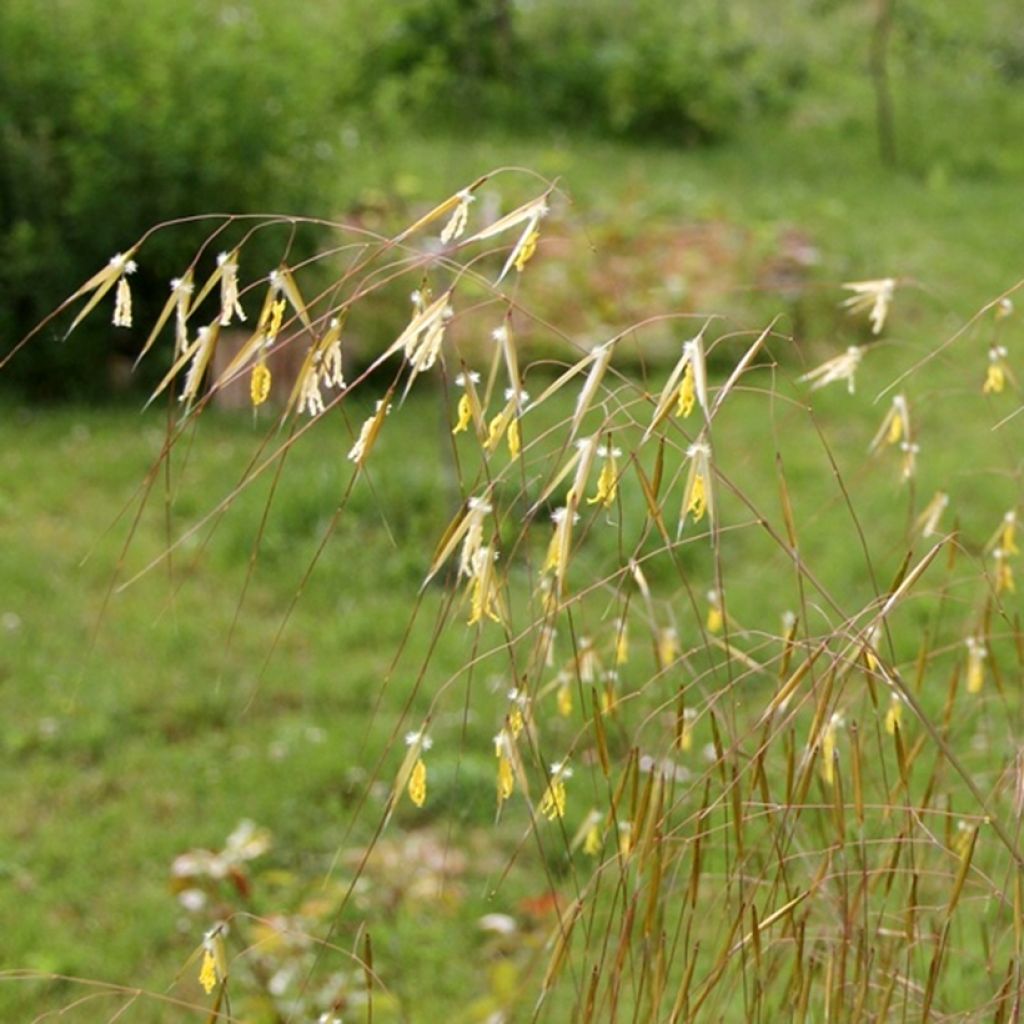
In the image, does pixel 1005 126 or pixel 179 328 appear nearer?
pixel 179 328

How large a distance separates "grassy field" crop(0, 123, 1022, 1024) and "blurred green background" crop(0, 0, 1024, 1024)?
0.05 ft

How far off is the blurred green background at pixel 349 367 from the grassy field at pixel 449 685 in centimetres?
2

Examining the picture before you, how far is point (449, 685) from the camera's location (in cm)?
133

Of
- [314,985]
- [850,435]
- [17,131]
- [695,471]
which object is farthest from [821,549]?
[695,471]

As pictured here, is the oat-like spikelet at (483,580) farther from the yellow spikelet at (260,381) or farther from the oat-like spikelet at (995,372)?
the oat-like spikelet at (995,372)

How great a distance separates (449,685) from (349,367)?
5210mm

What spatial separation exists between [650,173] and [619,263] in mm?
2229

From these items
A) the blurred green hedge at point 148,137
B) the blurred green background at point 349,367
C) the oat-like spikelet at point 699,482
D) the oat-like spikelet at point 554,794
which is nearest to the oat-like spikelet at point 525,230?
the blurred green background at point 349,367

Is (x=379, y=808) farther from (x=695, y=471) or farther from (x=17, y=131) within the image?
(x=17, y=131)

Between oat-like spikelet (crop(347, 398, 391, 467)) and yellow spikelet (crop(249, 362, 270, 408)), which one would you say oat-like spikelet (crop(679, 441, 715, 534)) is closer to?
oat-like spikelet (crop(347, 398, 391, 467))

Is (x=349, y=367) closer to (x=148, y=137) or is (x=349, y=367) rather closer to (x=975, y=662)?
(x=148, y=137)

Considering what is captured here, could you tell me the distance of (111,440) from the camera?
19.5 feet

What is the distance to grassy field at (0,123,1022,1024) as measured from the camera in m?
1.75

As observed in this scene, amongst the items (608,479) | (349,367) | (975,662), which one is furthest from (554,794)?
(349,367)
